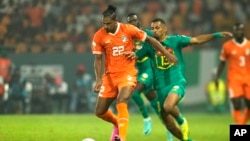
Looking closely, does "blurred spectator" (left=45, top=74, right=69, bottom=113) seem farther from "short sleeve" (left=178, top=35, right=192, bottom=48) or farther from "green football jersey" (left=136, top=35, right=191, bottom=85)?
"short sleeve" (left=178, top=35, right=192, bottom=48)

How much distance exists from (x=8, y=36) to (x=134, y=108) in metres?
9.13

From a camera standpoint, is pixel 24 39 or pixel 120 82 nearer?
pixel 120 82

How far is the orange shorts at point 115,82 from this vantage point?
12922mm

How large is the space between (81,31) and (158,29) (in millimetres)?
14573

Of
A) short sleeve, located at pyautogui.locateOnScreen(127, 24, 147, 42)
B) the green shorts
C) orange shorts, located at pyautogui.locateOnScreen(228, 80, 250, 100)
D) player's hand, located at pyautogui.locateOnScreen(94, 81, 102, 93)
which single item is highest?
short sleeve, located at pyautogui.locateOnScreen(127, 24, 147, 42)

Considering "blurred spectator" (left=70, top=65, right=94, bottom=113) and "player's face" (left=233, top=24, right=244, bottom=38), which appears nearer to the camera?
"player's face" (left=233, top=24, right=244, bottom=38)

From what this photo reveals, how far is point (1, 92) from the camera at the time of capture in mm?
20609

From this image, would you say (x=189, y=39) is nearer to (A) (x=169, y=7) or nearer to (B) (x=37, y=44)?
(B) (x=37, y=44)

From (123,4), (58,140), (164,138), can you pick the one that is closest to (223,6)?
(123,4)

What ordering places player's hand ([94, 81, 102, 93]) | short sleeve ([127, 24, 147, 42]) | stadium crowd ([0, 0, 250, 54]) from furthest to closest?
stadium crowd ([0, 0, 250, 54]) → short sleeve ([127, 24, 147, 42]) → player's hand ([94, 81, 102, 93])

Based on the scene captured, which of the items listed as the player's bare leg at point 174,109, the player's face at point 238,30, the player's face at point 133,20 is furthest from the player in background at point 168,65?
the player's face at point 238,30

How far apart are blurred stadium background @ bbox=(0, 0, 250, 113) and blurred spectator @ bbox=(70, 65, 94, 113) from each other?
12cm

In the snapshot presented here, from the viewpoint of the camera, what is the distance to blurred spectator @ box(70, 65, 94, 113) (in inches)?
1096

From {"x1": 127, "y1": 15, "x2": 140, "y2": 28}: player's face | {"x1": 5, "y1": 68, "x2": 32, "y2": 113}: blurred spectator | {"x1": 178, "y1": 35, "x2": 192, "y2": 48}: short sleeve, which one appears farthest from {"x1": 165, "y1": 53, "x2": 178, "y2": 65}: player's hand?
{"x1": 5, "y1": 68, "x2": 32, "y2": 113}: blurred spectator
